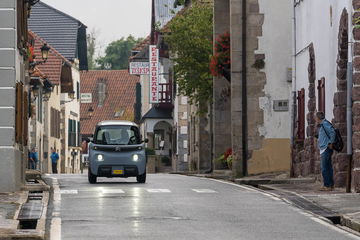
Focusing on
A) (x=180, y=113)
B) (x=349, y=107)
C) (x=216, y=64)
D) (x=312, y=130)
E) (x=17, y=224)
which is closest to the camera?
(x=17, y=224)

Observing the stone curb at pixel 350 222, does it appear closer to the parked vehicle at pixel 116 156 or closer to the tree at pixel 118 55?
the parked vehicle at pixel 116 156

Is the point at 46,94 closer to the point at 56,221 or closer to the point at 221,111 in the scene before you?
the point at 221,111

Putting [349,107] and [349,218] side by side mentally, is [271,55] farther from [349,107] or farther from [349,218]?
[349,218]

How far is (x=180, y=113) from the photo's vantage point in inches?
2901

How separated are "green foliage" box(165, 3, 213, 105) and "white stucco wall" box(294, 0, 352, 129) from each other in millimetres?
12016

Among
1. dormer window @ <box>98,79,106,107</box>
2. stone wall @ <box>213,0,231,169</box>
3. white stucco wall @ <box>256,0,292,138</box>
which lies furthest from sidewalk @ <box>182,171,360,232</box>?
dormer window @ <box>98,79,106,107</box>

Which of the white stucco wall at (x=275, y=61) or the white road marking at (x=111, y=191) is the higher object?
the white stucco wall at (x=275, y=61)

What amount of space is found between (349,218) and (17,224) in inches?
188

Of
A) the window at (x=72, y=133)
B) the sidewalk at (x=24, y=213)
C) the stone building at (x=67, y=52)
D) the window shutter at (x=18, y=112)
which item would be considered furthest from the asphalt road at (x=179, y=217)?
the window at (x=72, y=133)

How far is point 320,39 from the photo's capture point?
32.7 m

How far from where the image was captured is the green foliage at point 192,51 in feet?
162

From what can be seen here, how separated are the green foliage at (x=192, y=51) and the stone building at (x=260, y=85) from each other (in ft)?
25.1

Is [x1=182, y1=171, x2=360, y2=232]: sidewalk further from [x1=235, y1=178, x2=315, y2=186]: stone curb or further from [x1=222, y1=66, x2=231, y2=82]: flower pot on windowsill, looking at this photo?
[x1=222, y1=66, x2=231, y2=82]: flower pot on windowsill

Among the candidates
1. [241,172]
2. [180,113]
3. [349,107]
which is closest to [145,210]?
[349,107]
